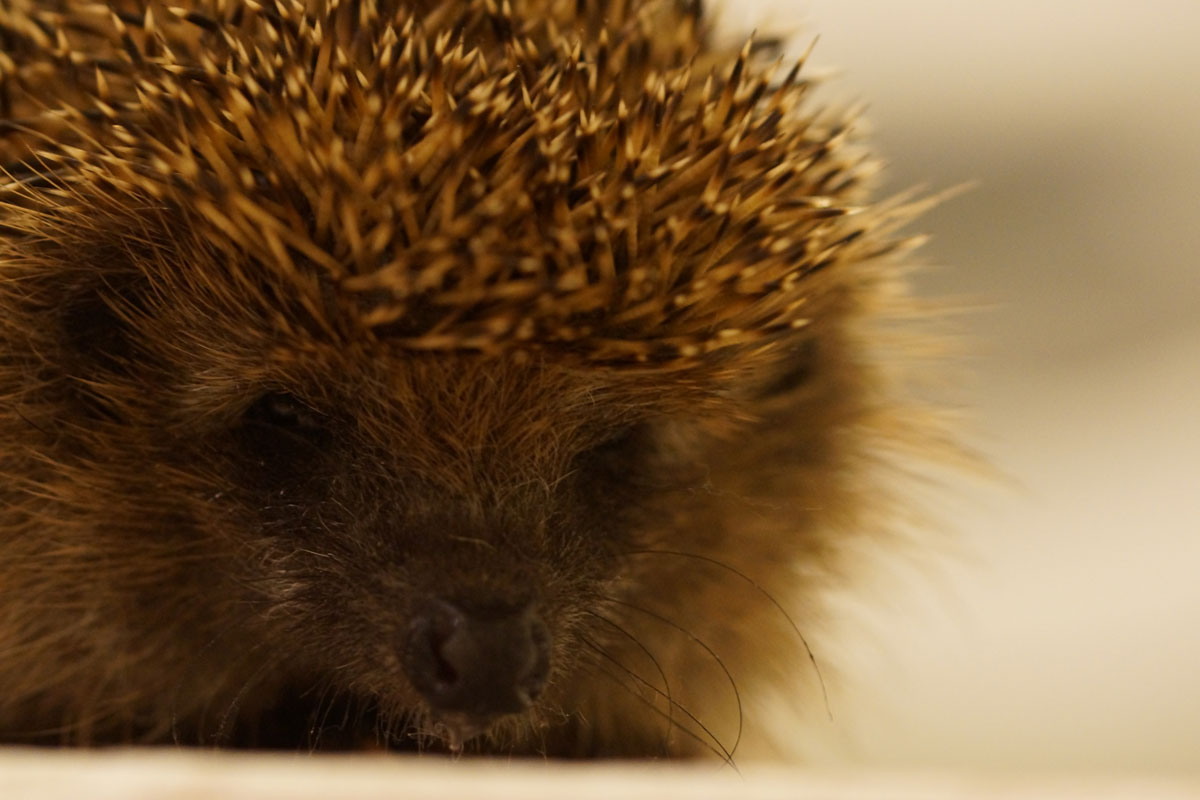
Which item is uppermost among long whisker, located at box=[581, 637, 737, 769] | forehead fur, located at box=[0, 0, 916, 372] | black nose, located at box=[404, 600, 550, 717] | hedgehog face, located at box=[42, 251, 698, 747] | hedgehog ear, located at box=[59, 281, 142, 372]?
forehead fur, located at box=[0, 0, 916, 372]

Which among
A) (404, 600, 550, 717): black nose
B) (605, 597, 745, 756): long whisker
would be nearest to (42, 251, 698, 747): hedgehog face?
(404, 600, 550, 717): black nose

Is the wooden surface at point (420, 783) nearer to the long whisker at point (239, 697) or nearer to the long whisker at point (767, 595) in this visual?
the long whisker at point (239, 697)

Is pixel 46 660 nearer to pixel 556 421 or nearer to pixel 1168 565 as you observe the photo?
pixel 556 421

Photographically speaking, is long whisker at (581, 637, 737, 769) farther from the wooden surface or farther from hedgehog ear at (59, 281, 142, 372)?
hedgehog ear at (59, 281, 142, 372)

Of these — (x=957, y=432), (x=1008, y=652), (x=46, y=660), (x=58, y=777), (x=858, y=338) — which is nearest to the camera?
(x=58, y=777)

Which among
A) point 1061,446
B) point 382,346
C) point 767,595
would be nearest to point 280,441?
point 382,346

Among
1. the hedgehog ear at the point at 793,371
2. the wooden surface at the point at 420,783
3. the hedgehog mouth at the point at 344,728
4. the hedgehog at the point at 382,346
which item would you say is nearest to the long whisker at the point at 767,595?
the hedgehog at the point at 382,346

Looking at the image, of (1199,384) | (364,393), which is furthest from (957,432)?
(1199,384)

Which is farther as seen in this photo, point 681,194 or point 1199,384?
point 1199,384
